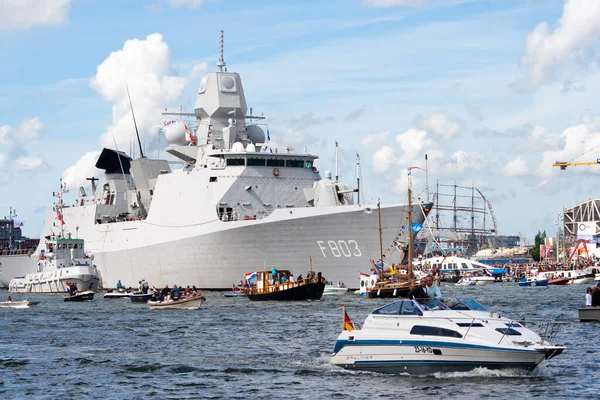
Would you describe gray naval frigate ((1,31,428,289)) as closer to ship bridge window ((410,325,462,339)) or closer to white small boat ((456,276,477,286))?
ship bridge window ((410,325,462,339))

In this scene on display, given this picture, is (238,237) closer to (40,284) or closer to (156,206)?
(156,206)

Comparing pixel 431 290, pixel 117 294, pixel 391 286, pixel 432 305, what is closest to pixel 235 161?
pixel 117 294

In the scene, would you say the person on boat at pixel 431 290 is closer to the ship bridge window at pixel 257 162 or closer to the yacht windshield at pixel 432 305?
the yacht windshield at pixel 432 305

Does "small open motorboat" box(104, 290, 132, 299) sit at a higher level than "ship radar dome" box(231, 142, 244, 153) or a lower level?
lower

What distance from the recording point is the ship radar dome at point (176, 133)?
78.9 meters

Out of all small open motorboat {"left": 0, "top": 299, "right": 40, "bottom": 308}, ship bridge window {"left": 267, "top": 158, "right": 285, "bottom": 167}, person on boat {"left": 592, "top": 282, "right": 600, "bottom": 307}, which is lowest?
small open motorboat {"left": 0, "top": 299, "right": 40, "bottom": 308}

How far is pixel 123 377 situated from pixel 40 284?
60903 mm

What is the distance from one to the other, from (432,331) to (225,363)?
7.73m

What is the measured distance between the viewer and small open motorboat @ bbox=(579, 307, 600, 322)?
133 ft

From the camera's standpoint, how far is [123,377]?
88.4ft

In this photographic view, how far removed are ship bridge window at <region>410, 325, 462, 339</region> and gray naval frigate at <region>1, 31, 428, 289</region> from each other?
119ft

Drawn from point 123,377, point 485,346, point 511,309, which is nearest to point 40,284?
point 511,309

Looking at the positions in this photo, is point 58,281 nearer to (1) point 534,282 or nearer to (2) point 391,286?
(2) point 391,286

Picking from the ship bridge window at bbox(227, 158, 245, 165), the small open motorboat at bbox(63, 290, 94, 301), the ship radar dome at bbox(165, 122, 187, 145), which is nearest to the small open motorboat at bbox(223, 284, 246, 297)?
the ship bridge window at bbox(227, 158, 245, 165)
